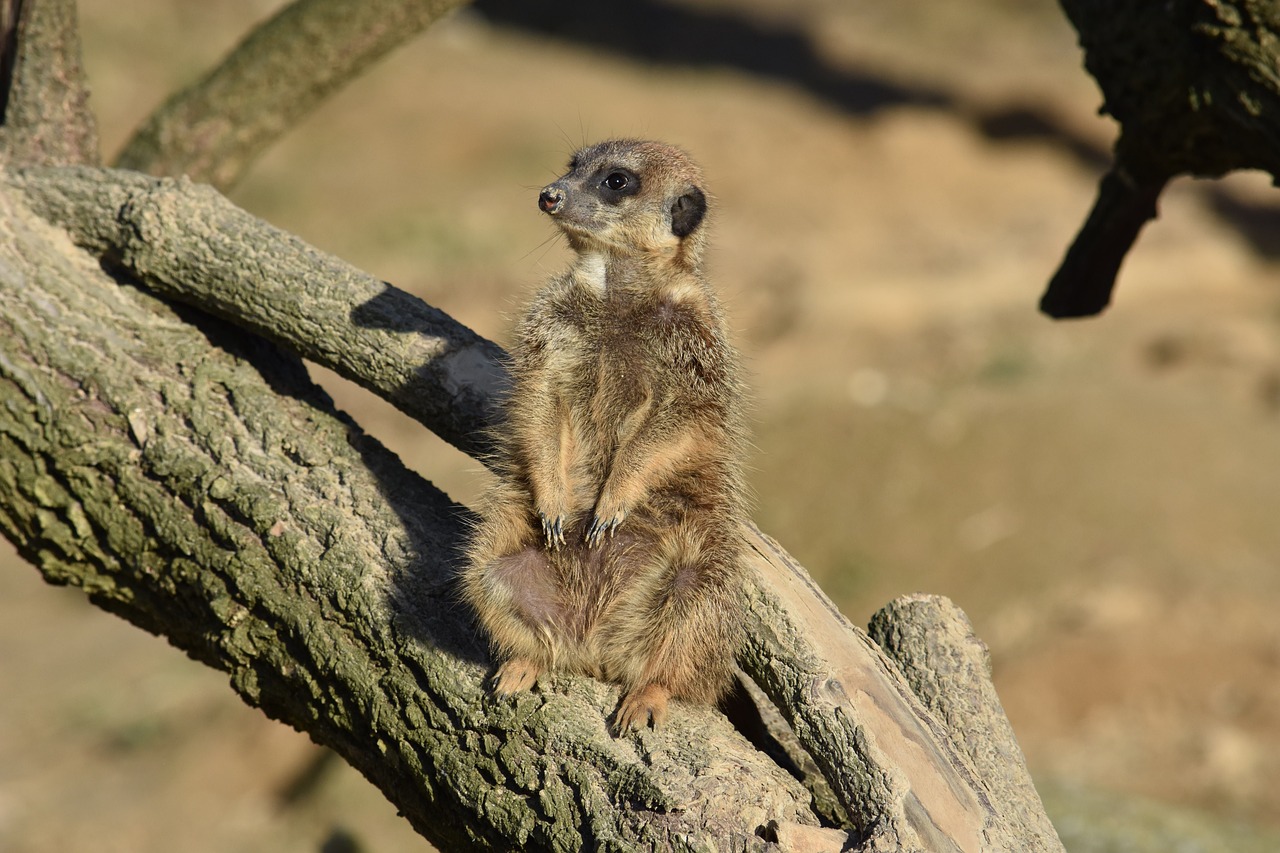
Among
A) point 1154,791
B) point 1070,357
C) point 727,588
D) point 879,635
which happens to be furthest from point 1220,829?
point 1070,357

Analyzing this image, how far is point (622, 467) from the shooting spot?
9.40ft

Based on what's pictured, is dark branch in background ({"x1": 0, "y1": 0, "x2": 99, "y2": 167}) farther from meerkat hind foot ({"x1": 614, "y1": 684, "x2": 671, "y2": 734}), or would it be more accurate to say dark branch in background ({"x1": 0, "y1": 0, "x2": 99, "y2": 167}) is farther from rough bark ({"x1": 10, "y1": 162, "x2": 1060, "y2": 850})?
meerkat hind foot ({"x1": 614, "y1": 684, "x2": 671, "y2": 734})

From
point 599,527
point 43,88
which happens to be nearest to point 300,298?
point 599,527

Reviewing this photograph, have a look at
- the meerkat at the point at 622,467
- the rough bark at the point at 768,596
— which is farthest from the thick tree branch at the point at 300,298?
the meerkat at the point at 622,467

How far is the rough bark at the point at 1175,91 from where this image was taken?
3.19 metres

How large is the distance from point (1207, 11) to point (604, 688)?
2299mm

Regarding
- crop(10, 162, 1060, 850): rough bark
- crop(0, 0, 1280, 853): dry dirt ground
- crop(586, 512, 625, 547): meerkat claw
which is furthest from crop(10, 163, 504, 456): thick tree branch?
crop(586, 512, 625, 547): meerkat claw

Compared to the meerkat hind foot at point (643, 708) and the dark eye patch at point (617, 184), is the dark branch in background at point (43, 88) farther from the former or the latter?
the meerkat hind foot at point (643, 708)

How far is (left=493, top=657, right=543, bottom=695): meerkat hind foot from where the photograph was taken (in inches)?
101

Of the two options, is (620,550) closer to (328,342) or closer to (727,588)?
(727,588)

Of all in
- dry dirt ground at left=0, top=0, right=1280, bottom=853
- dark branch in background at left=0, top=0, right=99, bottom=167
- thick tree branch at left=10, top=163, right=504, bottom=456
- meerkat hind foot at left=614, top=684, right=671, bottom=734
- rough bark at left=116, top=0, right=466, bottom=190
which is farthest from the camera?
dry dirt ground at left=0, top=0, right=1280, bottom=853

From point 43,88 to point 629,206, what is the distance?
1.88 meters

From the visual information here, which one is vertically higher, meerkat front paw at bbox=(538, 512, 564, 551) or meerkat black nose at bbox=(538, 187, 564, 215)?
meerkat black nose at bbox=(538, 187, 564, 215)

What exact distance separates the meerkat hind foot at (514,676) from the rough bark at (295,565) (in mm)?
37
